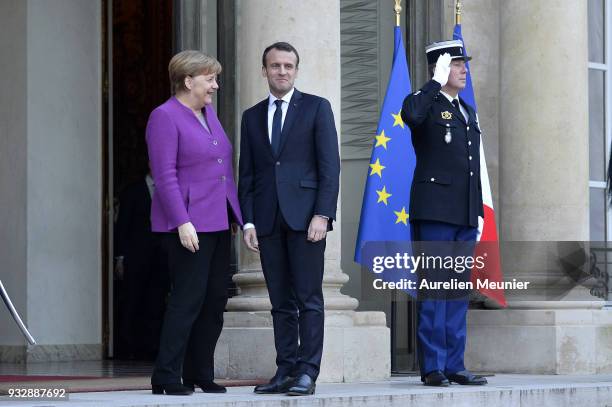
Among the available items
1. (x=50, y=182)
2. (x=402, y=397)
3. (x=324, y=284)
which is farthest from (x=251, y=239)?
(x=50, y=182)

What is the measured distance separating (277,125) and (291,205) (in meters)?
0.47

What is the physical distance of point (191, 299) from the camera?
8.60 metres

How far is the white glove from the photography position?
9507mm

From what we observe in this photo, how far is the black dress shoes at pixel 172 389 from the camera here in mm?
8555

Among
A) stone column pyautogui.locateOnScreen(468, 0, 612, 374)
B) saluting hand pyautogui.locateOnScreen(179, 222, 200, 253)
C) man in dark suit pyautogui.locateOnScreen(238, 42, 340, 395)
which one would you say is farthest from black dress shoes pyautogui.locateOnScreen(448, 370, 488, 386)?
stone column pyautogui.locateOnScreen(468, 0, 612, 374)

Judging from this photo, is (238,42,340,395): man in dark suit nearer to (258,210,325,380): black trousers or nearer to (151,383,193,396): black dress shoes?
(258,210,325,380): black trousers

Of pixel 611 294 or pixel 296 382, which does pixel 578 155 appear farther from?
pixel 296 382

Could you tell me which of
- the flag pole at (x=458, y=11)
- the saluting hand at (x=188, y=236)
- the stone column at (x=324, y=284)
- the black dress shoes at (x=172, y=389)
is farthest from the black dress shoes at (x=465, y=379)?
the flag pole at (x=458, y=11)

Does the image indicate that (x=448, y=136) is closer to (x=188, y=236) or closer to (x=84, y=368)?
(x=188, y=236)

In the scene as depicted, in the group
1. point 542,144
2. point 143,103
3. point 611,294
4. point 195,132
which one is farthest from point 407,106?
point 143,103

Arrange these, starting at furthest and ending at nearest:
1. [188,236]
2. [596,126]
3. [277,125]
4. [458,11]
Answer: [596,126]
[458,11]
[277,125]
[188,236]

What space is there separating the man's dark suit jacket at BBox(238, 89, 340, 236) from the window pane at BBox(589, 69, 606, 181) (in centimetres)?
533

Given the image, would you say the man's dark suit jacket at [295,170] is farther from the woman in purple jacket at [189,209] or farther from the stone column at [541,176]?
the stone column at [541,176]

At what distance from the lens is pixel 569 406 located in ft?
31.7
